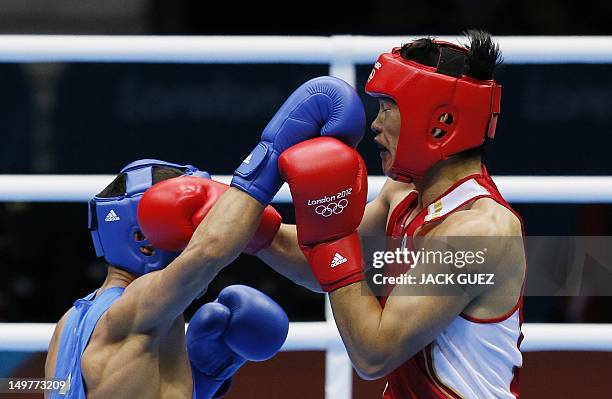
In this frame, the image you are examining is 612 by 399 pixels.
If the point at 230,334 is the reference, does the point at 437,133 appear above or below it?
above

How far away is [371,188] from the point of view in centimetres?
312

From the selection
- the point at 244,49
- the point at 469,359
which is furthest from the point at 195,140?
the point at 469,359

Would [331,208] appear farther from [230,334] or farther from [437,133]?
[230,334]

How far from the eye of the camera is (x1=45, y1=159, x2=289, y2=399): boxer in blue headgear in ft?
7.61

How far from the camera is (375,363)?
2330 millimetres

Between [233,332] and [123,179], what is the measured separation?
1.47 ft

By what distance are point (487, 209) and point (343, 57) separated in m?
0.88

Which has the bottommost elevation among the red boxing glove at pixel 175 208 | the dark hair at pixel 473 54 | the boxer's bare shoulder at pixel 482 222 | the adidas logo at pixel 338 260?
the adidas logo at pixel 338 260

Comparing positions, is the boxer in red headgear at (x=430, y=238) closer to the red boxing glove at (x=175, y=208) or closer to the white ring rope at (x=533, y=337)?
the red boxing glove at (x=175, y=208)

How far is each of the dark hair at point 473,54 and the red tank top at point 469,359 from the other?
0.90ft

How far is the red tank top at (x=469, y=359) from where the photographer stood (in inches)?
93.5

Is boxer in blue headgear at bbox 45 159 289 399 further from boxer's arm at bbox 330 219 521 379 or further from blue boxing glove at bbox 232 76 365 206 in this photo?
boxer's arm at bbox 330 219 521 379

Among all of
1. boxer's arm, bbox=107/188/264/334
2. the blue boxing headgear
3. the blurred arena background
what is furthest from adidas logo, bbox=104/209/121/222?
the blurred arena background

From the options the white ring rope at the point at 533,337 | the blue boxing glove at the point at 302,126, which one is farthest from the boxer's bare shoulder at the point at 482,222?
the white ring rope at the point at 533,337
